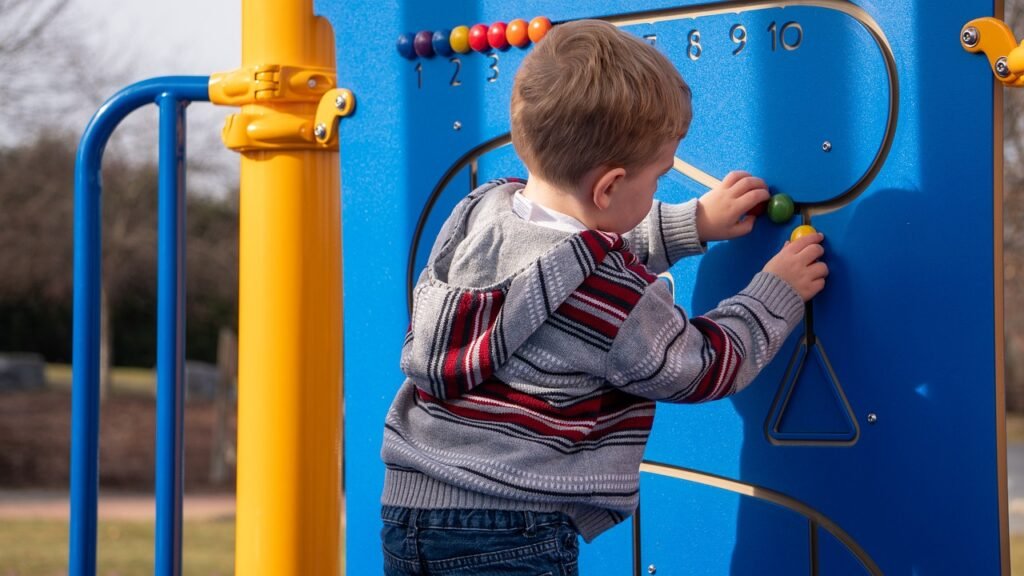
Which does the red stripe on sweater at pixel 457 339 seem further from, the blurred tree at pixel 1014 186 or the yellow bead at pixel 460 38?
the blurred tree at pixel 1014 186

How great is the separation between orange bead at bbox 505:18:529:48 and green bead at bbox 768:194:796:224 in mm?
495

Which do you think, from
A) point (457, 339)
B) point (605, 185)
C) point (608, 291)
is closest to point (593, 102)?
point (605, 185)

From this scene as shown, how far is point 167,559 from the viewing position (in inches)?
82.2

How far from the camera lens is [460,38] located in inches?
76.7

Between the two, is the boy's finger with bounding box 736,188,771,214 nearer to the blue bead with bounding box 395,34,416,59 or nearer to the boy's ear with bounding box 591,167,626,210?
the boy's ear with bounding box 591,167,626,210

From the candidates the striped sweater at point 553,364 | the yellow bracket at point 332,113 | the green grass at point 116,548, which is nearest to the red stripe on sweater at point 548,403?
the striped sweater at point 553,364

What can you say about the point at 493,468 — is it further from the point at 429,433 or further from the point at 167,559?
the point at 167,559

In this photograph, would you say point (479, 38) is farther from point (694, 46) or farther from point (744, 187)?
point (744, 187)

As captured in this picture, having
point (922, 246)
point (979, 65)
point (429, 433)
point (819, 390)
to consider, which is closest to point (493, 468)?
point (429, 433)

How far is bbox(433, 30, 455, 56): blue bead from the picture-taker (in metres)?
1.97

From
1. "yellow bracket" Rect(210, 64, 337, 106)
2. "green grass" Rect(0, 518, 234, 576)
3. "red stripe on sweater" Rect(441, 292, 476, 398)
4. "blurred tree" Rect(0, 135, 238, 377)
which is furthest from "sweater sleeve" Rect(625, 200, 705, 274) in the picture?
"blurred tree" Rect(0, 135, 238, 377)

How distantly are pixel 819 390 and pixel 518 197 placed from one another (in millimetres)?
498

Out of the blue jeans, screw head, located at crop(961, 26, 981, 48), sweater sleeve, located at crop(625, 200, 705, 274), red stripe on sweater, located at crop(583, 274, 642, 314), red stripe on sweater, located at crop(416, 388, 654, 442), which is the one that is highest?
screw head, located at crop(961, 26, 981, 48)

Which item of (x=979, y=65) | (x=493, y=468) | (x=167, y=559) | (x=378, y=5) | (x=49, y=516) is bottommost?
(x=49, y=516)
